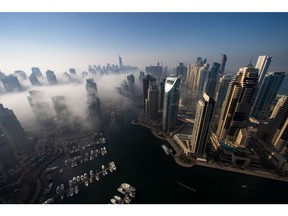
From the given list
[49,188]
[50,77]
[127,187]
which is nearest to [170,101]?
[127,187]

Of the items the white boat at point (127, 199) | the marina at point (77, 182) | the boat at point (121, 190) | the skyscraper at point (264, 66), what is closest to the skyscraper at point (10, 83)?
the marina at point (77, 182)

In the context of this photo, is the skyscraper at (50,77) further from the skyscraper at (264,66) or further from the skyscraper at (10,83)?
the skyscraper at (264,66)

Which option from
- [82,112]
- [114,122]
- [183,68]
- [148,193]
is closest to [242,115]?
[148,193]

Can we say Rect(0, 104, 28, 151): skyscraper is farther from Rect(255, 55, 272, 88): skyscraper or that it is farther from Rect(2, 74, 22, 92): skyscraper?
Rect(255, 55, 272, 88): skyscraper

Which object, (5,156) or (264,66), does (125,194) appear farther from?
(264,66)

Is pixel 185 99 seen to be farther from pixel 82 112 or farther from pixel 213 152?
pixel 82 112
